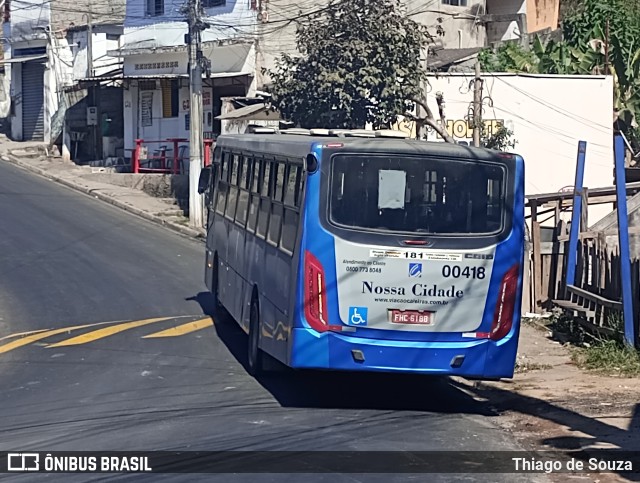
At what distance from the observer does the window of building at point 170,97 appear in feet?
124

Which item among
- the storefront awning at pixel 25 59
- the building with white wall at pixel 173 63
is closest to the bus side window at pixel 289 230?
the building with white wall at pixel 173 63

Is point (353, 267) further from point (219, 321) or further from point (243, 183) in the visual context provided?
point (219, 321)

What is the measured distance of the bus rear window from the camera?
10.4 m

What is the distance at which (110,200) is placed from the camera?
102 feet

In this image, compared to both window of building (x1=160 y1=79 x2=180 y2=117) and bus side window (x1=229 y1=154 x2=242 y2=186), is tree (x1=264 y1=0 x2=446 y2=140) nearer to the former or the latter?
bus side window (x1=229 y1=154 x2=242 y2=186)

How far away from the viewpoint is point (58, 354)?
13.7 metres

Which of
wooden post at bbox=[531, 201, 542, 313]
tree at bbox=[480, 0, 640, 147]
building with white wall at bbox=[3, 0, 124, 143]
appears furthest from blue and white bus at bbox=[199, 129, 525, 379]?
building with white wall at bbox=[3, 0, 124, 143]

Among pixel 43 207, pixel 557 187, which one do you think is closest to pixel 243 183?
pixel 557 187

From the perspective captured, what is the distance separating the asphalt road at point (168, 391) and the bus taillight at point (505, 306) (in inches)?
35.4

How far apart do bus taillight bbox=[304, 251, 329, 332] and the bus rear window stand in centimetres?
51

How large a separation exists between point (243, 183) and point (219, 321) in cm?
313

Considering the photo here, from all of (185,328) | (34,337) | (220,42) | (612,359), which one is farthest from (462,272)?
(220,42)

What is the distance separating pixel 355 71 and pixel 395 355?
12.7 meters

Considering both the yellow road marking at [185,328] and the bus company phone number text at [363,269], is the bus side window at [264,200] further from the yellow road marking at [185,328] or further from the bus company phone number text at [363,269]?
the yellow road marking at [185,328]
